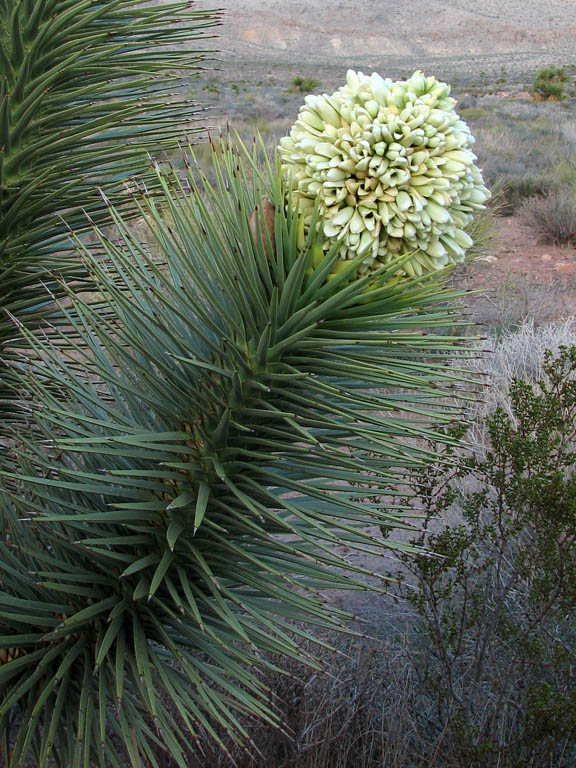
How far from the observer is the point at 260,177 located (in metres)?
1.54

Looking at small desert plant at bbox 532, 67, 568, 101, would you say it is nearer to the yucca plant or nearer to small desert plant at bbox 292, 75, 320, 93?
small desert plant at bbox 292, 75, 320, 93

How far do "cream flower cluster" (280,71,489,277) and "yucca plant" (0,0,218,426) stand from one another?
0.69 meters

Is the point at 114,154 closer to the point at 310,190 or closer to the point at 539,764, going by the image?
the point at 310,190

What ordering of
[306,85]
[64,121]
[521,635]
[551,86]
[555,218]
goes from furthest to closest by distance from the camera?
[306,85] < [551,86] < [555,218] < [521,635] < [64,121]

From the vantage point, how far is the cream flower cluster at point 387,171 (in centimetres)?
134

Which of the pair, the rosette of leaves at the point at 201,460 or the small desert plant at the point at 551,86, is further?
the small desert plant at the point at 551,86

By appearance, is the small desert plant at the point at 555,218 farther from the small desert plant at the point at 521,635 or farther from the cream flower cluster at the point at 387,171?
the cream flower cluster at the point at 387,171

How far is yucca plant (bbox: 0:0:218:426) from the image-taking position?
1881 millimetres

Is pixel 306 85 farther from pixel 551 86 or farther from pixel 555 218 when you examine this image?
pixel 555 218

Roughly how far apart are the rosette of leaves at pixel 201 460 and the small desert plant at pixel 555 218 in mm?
8328

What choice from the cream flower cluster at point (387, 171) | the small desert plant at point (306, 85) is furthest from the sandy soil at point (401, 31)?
the cream flower cluster at point (387, 171)

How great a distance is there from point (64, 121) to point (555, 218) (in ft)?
27.0

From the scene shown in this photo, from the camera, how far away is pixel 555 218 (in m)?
9.10

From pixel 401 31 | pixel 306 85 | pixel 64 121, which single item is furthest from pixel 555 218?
pixel 401 31
